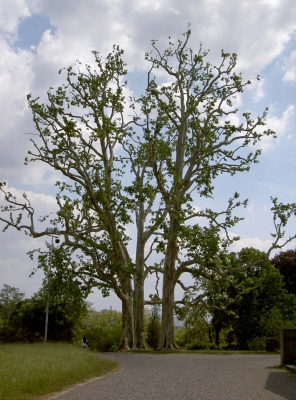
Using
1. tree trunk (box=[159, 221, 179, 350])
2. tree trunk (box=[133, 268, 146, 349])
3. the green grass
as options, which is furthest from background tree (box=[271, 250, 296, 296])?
the green grass

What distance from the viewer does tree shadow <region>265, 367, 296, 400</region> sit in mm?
11318

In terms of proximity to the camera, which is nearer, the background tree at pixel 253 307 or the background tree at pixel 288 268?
the background tree at pixel 253 307

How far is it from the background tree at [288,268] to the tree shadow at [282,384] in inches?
1445

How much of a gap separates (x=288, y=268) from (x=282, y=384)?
40044mm

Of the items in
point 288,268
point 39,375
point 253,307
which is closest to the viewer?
point 39,375

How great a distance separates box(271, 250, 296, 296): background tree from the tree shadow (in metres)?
36.7

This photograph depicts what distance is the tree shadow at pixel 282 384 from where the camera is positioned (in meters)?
11.3

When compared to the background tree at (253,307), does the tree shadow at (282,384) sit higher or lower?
lower

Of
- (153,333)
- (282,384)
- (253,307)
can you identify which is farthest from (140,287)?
(282,384)

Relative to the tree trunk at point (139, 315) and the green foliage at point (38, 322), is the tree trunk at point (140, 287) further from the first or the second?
the green foliage at point (38, 322)

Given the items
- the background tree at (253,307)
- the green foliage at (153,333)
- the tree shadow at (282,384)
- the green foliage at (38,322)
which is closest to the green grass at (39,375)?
the tree shadow at (282,384)

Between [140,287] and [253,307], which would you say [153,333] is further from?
[140,287]

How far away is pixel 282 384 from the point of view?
42.9 feet

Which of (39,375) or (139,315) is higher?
(139,315)
